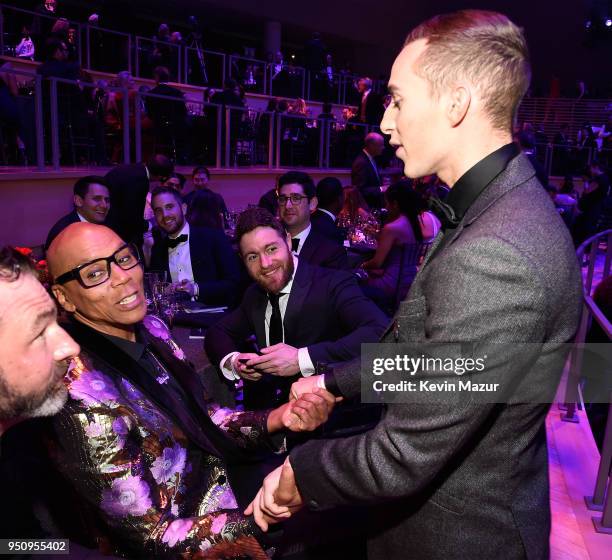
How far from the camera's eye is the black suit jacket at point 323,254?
378 centimetres

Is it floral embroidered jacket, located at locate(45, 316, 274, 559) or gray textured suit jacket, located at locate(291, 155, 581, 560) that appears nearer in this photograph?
gray textured suit jacket, located at locate(291, 155, 581, 560)

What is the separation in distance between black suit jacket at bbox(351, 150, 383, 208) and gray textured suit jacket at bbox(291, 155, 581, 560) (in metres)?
6.73

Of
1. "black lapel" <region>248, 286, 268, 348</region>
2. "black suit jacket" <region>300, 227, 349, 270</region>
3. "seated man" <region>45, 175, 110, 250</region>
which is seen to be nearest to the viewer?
"black lapel" <region>248, 286, 268, 348</region>

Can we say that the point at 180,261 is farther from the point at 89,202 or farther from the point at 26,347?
the point at 26,347

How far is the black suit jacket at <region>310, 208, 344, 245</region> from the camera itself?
189 inches

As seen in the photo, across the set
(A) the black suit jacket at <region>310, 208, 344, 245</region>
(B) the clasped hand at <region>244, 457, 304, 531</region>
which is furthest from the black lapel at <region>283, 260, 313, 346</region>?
(A) the black suit jacket at <region>310, 208, 344, 245</region>

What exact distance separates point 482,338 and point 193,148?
8655mm

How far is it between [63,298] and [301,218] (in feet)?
8.05

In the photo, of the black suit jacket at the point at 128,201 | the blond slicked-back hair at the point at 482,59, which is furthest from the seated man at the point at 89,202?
the blond slicked-back hair at the point at 482,59

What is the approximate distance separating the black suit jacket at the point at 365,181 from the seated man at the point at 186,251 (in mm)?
3621

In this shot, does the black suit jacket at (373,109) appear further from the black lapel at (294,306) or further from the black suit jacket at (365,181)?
the black lapel at (294,306)

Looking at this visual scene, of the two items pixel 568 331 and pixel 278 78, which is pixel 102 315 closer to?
pixel 568 331

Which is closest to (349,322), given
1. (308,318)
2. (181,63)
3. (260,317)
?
(308,318)

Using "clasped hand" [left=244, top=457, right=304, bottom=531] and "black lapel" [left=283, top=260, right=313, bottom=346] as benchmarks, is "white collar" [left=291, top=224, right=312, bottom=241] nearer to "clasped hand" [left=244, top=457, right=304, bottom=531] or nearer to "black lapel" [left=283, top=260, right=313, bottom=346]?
"black lapel" [left=283, top=260, right=313, bottom=346]
